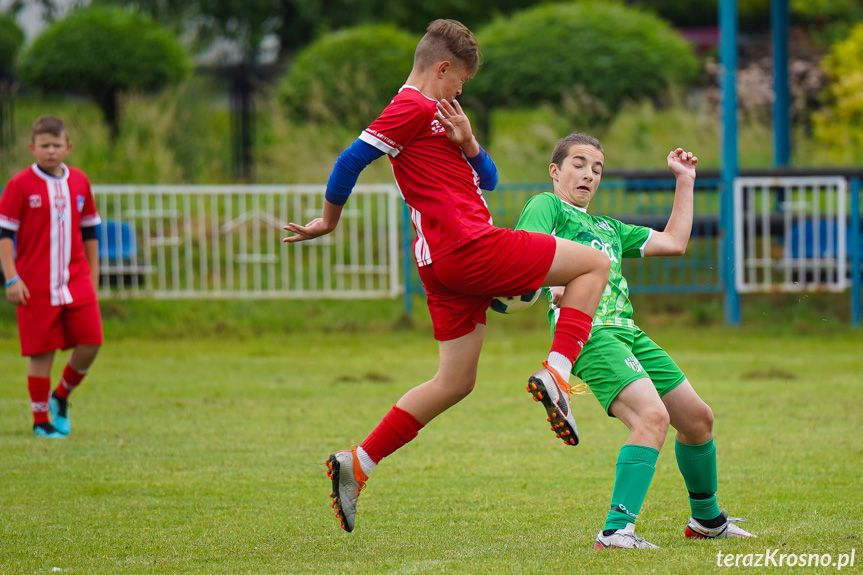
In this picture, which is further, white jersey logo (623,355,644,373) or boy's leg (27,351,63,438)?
boy's leg (27,351,63,438)

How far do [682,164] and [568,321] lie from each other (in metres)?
0.94

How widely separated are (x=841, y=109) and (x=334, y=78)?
8.58 m

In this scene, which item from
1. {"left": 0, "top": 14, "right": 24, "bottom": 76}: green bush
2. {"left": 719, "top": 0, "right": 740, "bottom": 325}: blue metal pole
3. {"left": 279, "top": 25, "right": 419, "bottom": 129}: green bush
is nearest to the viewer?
{"left": 719, "top": 0, "right": 740, "bottom": 325}: blue metal pole

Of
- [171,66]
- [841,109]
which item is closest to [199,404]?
[171,66]

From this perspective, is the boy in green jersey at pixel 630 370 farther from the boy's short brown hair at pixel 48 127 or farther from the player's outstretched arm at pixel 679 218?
the boy's short brown hair at pixel 48 127

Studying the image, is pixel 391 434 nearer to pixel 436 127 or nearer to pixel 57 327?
pixel 436 127

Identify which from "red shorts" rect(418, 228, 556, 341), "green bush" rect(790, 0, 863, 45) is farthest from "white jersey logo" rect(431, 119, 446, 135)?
"green bush" rect(790, 0, 863, 45)

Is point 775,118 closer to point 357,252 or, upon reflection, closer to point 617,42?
point 617,42

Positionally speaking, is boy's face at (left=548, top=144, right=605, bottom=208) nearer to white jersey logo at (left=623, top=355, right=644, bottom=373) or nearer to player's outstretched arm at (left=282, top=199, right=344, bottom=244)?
white jersey logo at (left=623, top=355, right=644, bottom=373)

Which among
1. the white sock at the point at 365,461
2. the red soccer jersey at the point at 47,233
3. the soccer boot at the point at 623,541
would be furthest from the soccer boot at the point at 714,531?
the red soccer jersey at the point at 47,233

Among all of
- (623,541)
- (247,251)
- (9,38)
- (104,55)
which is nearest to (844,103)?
(247,251)

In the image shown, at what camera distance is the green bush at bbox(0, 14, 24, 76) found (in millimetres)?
22922

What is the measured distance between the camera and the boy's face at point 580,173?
433 cm

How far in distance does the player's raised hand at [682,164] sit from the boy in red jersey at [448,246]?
24.1 inches
